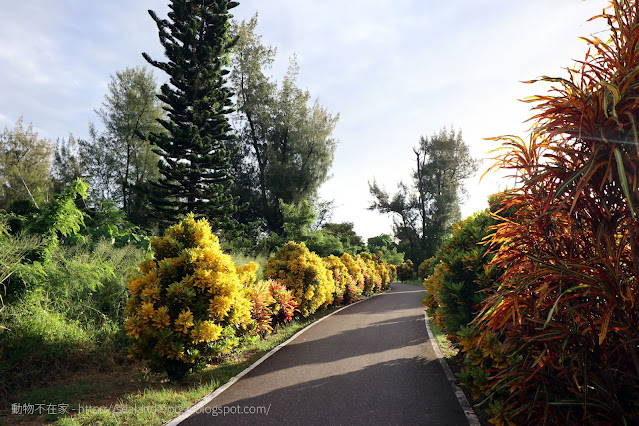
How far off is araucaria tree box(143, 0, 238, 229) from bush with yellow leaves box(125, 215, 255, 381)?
42.5 feet

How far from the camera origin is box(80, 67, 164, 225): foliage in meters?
26.6

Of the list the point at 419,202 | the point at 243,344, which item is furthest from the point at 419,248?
the point at 243,344

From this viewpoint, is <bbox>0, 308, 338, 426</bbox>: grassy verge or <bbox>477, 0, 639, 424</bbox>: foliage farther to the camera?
<bbox>0, 308, 338, 426</bbox>: grassy verge

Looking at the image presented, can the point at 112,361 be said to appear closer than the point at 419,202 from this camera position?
Yes

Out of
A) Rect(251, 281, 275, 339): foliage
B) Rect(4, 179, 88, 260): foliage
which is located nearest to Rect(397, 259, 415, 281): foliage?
Rect(251, 281, 275, 339): foliage

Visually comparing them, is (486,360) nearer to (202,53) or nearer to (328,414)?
(328,414)

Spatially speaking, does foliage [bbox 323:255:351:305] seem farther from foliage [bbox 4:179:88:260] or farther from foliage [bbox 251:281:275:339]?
foliage [bbox 4:179:88:260]

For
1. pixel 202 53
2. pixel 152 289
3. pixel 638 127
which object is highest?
pixel 202 53

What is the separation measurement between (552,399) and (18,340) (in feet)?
20.9

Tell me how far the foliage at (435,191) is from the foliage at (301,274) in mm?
28572

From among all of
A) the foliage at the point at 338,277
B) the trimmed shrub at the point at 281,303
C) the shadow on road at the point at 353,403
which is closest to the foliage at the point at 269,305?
the trimmed shrub at the point at 281,303

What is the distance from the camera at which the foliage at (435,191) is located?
37469 mm

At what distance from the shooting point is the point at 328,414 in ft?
12.8

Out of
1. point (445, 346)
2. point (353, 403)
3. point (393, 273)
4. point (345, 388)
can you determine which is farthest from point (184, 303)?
point (393, 273)
